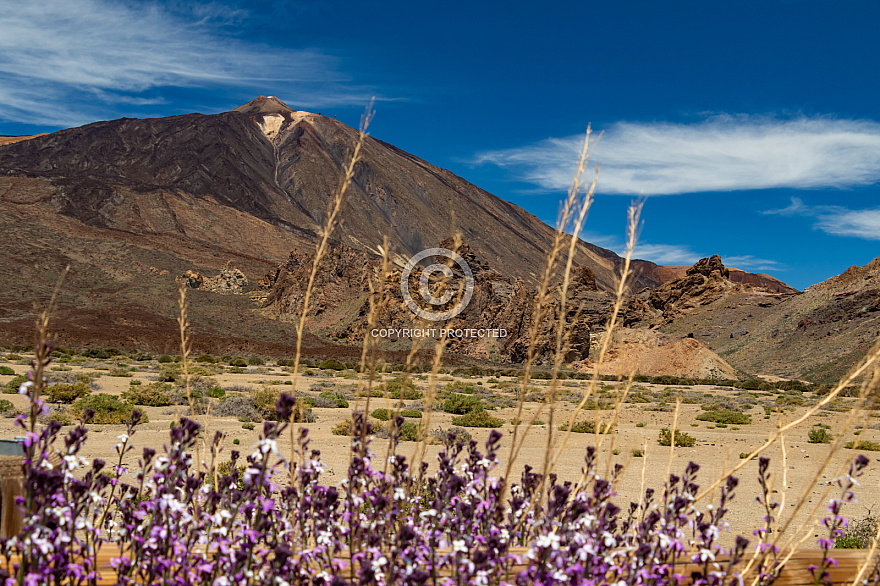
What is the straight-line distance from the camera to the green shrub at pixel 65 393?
530 inches

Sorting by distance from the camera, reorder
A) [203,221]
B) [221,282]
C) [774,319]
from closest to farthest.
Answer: [774,319], [221,282], [203,221]

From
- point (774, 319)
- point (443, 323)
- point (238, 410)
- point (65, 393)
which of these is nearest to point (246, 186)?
point (443, 323)

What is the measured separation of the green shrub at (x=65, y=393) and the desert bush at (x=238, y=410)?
327cm

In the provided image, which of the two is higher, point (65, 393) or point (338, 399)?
point (338, 399)

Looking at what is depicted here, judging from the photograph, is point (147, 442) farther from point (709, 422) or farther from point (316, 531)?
point (709, 422)

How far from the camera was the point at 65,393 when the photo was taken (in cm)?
1359

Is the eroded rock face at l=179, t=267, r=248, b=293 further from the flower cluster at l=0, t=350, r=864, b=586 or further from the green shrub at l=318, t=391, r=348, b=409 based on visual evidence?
the flower cluster at l=0, t=350, r=864, b=586

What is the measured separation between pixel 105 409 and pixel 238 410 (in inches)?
101

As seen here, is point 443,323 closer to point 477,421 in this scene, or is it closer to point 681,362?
point 681,362

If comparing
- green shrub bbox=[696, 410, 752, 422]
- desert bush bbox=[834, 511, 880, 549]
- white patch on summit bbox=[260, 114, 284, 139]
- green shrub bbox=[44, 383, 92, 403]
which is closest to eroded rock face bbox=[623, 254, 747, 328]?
green shrub bbox=[696, 410, 752, 422]

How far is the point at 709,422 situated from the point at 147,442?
1355 centimetres

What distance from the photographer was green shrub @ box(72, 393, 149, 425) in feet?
36.0

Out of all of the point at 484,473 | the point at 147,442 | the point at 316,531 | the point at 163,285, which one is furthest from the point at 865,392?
the point at 163,285

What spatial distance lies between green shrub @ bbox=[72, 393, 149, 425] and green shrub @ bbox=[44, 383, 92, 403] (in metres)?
1.19
